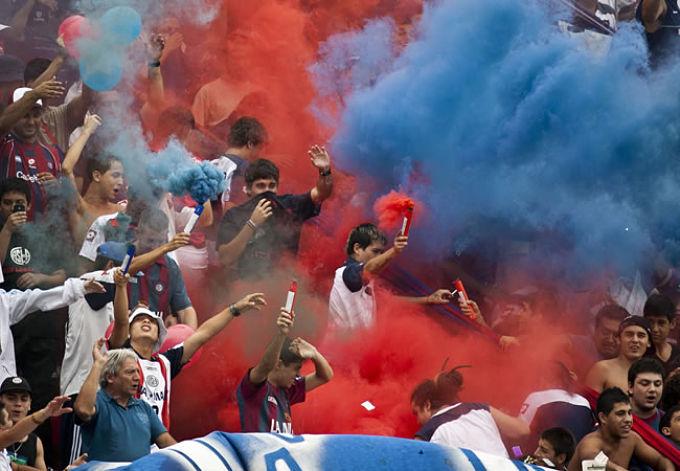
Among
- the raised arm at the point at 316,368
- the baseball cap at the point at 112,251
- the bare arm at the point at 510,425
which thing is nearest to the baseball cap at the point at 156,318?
the baseball cap at the point at 112,251

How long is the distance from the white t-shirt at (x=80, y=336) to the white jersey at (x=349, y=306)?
1484 millimetres

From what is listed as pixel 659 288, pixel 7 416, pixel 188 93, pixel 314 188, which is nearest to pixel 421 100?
pixel 314 188

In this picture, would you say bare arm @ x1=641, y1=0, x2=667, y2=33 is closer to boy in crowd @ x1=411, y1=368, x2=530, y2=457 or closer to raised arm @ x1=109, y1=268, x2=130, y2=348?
boy in crowd @ x1=411, y1=368, x2=530, y2=457

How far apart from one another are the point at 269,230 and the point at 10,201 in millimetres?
1453

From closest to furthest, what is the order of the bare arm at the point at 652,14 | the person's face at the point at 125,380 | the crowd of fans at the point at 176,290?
the person's face at the point at 125,380
the crowd of fans at the point at 176,290
the bare arm at the point at 652,14

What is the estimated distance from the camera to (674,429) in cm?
614

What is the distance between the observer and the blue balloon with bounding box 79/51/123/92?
627cm

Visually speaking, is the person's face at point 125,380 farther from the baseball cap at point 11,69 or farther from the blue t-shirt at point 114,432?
the baseball cap at point 11,69

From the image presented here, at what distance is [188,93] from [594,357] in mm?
2889

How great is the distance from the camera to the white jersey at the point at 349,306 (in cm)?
685

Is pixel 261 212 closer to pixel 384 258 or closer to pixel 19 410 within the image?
pixel 384 258

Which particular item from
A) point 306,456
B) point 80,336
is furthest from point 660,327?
point 306,456

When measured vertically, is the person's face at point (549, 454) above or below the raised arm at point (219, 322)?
below

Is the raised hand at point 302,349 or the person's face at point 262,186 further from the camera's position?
the person's face at point 262,186
